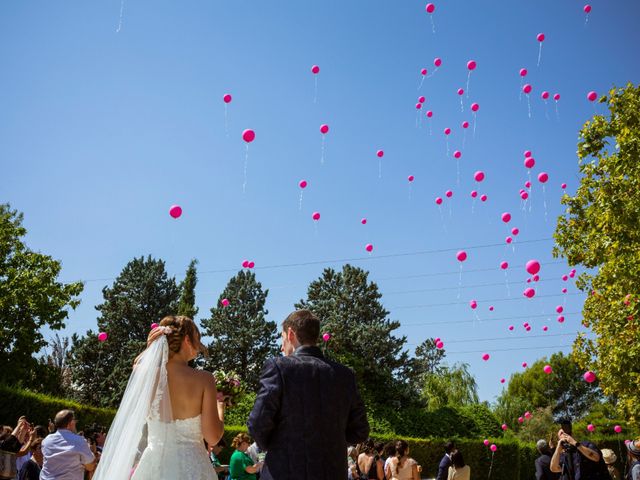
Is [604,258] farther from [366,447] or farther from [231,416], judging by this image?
[231,416]

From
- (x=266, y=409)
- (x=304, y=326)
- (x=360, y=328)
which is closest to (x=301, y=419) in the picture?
(x=266, y=409)

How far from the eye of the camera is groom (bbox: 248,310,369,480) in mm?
2941

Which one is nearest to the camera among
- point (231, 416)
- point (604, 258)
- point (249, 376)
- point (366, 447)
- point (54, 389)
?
point (366, 447)

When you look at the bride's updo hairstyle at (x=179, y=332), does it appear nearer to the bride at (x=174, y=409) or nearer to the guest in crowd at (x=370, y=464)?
the bride at (x=174, y=409)

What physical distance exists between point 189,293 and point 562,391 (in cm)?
3964

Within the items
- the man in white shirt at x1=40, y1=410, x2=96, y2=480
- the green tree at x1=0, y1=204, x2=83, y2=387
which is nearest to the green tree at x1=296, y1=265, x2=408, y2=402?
the green tree at x1=0, y1=204, x2=83, y2=387

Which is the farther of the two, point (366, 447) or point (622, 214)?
point (622, 214)

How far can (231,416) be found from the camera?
24.6m

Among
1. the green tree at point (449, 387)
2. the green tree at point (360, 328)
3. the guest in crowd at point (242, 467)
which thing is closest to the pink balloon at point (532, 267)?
the guest in crowd at point (242, 467)

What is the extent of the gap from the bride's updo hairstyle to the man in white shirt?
2.75 m

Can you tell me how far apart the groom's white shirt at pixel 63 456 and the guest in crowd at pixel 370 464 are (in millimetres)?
5320

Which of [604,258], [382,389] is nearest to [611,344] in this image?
[604,258]

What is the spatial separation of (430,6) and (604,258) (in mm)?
8917

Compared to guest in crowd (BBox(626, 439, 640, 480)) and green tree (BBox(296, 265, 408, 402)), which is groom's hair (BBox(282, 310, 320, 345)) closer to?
guest in crowd (BBox(626, 439, 640, 480))
